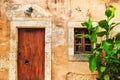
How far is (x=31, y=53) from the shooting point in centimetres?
812

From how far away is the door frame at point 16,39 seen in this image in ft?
26.0

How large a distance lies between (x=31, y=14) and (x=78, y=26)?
134cm

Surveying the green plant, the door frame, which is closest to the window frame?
the door frame

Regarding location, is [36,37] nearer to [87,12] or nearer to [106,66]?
[87,12]

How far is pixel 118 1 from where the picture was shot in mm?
7953

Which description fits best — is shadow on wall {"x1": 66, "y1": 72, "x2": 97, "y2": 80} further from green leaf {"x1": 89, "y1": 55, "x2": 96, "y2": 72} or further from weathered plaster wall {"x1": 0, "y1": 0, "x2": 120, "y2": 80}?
green leaf {"x1": 89, "y1": 55, "x2": 96, "y2": 72}

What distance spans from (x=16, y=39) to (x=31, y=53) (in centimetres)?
57

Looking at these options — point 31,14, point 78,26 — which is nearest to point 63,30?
point 78,26

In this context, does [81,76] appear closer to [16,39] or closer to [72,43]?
[72,43]

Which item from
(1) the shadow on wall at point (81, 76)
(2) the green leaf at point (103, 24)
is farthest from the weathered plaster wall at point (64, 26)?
(2) the green leaf at point (103, 24)

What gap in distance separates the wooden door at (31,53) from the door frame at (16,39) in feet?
0.55

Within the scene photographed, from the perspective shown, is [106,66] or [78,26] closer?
[106,66]

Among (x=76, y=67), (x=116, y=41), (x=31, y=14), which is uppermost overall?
(x=31, y=14)

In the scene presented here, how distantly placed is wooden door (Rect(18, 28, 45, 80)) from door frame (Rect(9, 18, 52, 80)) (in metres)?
0.17
